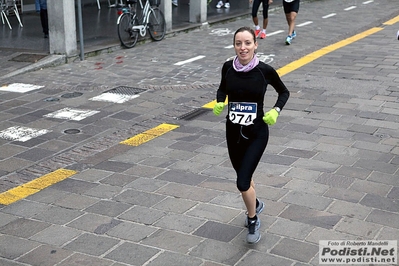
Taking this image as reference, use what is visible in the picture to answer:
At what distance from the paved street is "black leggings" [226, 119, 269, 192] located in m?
0.50

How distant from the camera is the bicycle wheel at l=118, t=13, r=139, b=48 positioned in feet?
40.8

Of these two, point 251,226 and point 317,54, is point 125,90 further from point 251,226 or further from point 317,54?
point 251,226

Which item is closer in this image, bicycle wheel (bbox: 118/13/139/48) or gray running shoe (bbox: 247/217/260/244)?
gray running shoe (bbox: 247/217/260/244)

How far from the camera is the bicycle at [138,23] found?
1249 cm

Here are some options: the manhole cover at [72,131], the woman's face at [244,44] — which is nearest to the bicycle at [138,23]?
the manhole cover at [72,131]

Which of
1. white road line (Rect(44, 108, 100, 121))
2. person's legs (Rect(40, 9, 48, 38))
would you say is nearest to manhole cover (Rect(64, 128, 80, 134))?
white road line (Rect(44, 108, 100, 121))

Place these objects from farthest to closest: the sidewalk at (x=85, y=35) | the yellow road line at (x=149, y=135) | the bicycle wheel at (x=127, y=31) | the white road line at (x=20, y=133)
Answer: the bicycle wheel at (x=127, y=31) → the sidewalk at (x=85, y=35) → the white road line at (x=20, y=133) → the yellow road line at (x=149, y=135)

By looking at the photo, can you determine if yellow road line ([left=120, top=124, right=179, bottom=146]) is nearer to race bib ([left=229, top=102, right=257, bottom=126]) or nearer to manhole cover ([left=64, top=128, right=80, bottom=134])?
manhole cover ([left=64, top=128, right=80, bottom=134])

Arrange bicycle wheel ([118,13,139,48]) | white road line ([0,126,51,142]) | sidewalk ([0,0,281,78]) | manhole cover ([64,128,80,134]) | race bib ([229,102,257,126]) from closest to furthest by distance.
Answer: race bib ([229,102,257,126]) → white road line ([0,126,51,142]) → manhole cover ([64,128,80,134]) → sidewalk ([0,0,281,78]) → bicycle wheel ([118,13,139,48])

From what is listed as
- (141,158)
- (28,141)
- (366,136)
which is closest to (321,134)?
(366,136)

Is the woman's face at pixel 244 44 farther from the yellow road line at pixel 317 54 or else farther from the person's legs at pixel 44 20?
the person's legs at pixel 44 20

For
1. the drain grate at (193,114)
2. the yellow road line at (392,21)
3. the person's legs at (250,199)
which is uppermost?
the person's legs at (250,199)

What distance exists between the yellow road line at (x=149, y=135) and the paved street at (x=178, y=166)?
0.9 inches

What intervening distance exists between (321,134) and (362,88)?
2449 mm
